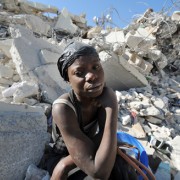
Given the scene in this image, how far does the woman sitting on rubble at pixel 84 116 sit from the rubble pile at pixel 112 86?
52cm

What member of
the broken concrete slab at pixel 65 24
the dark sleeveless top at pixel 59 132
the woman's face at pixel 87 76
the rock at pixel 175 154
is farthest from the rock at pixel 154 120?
the broken concrete slab at pixel 65 24

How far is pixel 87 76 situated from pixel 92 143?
417mm

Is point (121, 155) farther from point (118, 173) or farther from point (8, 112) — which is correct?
point (8, 112)

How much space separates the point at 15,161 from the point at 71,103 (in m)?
0.74

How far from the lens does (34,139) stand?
189 cm

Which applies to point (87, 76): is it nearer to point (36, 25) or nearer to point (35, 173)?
point (35, 173)

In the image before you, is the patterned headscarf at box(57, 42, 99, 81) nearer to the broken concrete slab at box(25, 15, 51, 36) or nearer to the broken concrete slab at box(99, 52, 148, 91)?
the broken concrete slab at box(99, 52, 148, 91)

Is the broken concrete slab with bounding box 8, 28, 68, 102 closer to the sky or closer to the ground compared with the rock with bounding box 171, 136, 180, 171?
closer to the sky

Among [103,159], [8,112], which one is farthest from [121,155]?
[8,112]

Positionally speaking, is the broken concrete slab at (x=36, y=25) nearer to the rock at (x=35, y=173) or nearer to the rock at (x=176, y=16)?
the rock at (x=176, y=16)

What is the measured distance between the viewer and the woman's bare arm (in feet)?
4.09

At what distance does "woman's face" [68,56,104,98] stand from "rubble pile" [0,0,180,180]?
725 millimetres

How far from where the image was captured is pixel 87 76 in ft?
4.35

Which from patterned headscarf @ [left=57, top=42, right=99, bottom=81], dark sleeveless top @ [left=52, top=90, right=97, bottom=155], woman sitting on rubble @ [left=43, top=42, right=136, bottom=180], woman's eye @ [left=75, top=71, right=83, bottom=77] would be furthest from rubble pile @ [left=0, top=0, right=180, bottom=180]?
woman's eye @ [left=75, top=71, right=83, bottom=77]
